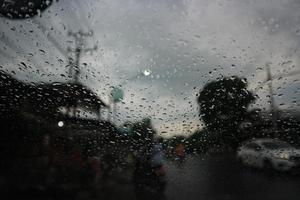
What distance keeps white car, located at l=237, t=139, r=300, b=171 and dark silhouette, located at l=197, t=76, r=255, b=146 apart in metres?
0.15

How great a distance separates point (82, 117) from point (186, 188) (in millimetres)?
1176

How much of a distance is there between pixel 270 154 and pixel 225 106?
73 cm

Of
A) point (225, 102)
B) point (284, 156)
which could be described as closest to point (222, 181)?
point (284, 156)

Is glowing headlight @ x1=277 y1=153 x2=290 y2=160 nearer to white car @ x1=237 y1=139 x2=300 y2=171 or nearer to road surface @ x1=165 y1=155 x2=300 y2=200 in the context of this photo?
white car @ x1=237 y1=139 x2=300 y2=171

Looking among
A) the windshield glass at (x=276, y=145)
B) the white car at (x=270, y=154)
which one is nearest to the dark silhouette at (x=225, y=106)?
the white car at (x=270, y=154)

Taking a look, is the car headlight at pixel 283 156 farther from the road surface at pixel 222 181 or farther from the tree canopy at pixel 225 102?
the tree canopy at pixel 225 102

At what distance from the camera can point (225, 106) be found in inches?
131

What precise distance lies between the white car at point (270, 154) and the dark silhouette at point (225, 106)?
15cm

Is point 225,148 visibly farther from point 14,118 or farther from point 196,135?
point 14,118

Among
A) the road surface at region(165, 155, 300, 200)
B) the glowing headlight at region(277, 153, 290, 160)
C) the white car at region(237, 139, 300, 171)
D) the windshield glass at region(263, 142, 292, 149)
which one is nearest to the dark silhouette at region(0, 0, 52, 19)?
the road surface at region(165, 155, 300, 200)

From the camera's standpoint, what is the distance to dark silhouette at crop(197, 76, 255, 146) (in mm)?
3129

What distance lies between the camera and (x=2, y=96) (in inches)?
109

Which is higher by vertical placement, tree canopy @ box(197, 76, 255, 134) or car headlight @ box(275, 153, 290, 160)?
tree canopy @ box(197, 76, 255, 134)

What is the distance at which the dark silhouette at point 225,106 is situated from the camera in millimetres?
3129
